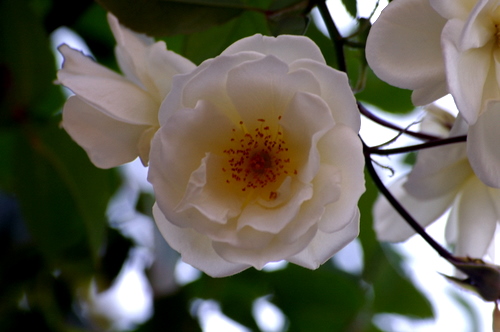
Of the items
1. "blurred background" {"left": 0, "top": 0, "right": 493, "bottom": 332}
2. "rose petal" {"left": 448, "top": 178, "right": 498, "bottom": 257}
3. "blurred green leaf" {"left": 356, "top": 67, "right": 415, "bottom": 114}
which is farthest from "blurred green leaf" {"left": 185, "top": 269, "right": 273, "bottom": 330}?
"rose petal" {"left": 448, "top": 178, "right": 498, "bottom": 257}

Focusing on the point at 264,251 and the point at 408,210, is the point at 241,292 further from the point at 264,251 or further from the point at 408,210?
the point at 264,251

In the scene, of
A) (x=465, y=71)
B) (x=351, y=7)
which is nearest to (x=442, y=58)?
(x=465, y=71)

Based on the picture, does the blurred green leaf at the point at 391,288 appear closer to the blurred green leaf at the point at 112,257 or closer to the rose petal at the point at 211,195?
the blurred green leaf at the point at 112,257

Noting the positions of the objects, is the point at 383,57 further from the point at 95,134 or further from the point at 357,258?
the point at 357,258

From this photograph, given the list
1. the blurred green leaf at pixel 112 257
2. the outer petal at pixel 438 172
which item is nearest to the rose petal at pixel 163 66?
the outer petal at pixel 438 172

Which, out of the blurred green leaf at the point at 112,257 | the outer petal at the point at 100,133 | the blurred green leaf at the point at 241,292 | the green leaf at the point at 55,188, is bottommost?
the blurred green leaf at the point at 241,292

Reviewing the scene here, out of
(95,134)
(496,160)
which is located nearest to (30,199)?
(95,134)

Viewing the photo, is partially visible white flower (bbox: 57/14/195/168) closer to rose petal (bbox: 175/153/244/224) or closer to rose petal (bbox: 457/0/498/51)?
rose petal (bbox: 175/153/244/224)
